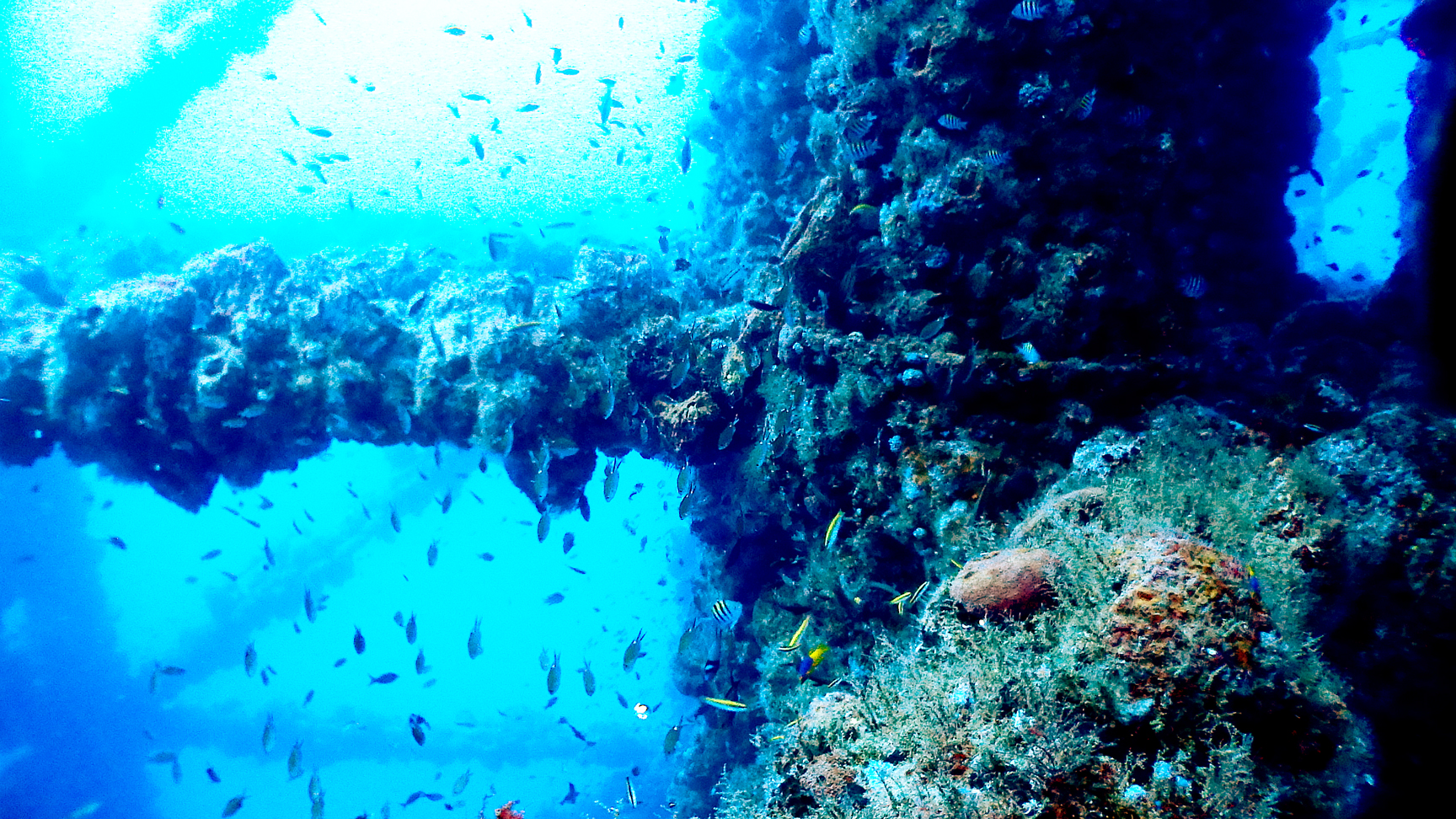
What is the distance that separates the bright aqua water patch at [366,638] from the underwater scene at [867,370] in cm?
341

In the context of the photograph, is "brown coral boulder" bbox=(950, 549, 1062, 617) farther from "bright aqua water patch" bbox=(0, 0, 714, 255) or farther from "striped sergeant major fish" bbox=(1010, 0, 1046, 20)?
"bright aqua water patch" bbox=(0, 0, 714, 255)

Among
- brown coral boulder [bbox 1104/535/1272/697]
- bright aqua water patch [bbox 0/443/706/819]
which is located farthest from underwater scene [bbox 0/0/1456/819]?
bright aqua water patch [bbox 0/443/706/819]

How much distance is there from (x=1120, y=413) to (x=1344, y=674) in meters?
2.98

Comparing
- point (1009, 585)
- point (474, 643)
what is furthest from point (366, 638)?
point (1009, 585)

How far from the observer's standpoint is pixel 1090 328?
20.9ft

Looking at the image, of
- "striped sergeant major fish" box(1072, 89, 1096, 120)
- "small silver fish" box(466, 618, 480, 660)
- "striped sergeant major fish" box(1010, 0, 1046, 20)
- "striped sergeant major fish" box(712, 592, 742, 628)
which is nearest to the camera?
"striped sergeant major fish" box(1010, 0, 1046, 20)

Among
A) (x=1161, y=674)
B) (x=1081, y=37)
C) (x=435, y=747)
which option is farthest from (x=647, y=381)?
(x=435, y=747)

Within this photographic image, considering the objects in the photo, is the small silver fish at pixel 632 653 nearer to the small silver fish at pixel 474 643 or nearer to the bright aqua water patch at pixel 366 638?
the small silver fish at pixel 474 643

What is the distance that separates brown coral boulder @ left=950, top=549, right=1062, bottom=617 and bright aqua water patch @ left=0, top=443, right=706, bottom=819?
21.8m

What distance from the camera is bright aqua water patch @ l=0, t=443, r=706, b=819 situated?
3133 centimetres

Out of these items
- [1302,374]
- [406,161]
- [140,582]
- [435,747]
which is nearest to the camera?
[1302,374]

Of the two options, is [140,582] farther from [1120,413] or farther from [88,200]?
[1120,413]

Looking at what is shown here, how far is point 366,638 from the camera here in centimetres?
2591

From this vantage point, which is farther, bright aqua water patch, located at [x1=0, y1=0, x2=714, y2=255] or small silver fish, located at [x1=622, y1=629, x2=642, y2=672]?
bright aqua water patch, located at [x1=0, y1=0, x2=714, y2=255]
